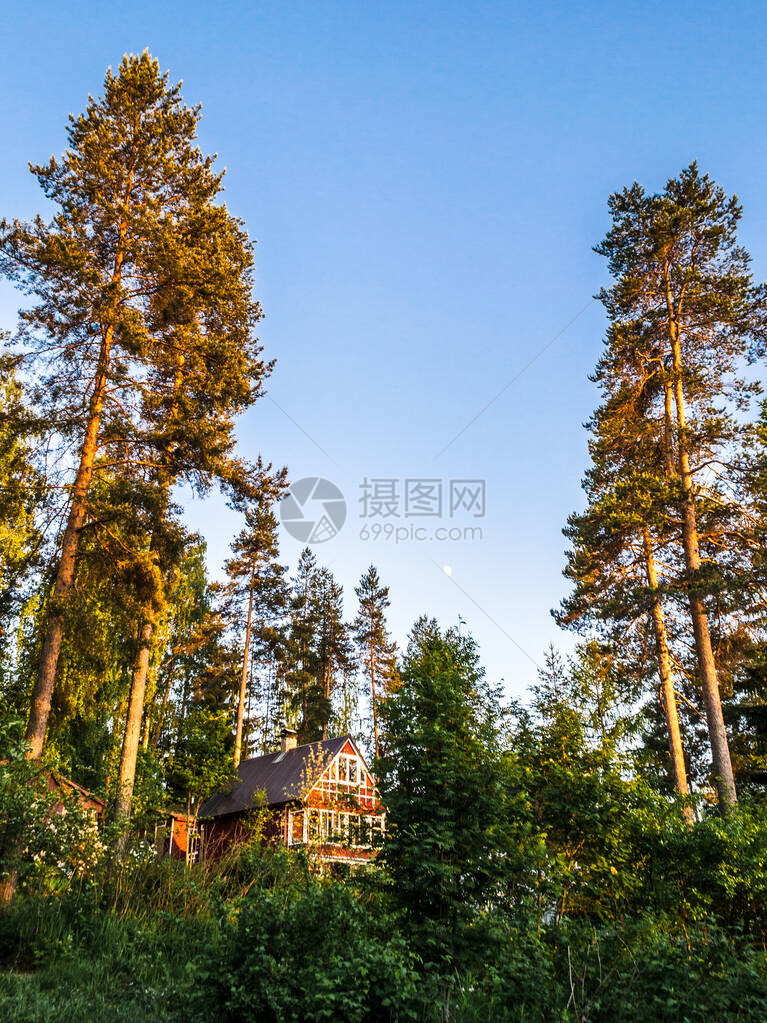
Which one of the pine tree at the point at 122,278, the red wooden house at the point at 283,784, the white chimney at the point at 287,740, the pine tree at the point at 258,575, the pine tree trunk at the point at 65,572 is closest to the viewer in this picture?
the pine tree trunk at the point at 65,572

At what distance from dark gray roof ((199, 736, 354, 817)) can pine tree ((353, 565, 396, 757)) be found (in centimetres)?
769

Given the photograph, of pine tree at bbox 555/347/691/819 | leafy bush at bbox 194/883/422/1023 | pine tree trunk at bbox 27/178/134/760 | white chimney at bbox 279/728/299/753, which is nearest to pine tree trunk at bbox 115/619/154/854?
pine tree trunk at bbox 27/178/134/760

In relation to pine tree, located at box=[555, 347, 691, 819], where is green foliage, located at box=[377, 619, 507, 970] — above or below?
below

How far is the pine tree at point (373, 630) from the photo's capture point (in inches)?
1309

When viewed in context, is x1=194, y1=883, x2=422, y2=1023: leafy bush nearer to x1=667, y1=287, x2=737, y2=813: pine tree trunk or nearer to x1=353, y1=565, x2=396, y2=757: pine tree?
x1=667, y1=287, x2=737, y2=813: pine tree trunk

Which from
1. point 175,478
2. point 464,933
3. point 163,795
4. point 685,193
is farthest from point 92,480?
point 685,193

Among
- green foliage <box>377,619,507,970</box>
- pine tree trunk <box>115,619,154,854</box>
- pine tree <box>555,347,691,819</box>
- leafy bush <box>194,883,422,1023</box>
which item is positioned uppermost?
pine tree <box>555,347,691,819</box>

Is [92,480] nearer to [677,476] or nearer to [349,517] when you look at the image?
[349,517]

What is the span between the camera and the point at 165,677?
28.4m

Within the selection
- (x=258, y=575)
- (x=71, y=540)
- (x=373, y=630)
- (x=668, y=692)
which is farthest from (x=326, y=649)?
(x=71, y=540)

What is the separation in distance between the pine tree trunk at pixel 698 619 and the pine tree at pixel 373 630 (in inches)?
804

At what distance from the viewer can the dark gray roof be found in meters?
22.6

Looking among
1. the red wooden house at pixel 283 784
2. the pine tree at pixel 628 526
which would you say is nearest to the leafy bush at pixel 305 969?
the pine tree at pixel 628 526

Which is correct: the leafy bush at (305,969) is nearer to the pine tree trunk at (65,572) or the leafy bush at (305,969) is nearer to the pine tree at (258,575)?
the pine tree trunk at (65,572)
